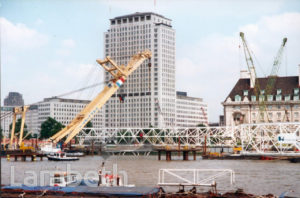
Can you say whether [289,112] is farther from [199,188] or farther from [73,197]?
[73,197]

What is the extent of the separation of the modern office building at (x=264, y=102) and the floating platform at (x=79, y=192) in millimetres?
100362

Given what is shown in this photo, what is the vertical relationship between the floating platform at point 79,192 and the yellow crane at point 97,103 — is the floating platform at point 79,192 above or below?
below

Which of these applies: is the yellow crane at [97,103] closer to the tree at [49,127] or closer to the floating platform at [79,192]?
the tree at [49,127]

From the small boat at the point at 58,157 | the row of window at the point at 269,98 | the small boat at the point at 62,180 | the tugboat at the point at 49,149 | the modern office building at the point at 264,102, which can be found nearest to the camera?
the small boat at the point at 62,180

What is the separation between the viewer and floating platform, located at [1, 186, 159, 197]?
27.0 m

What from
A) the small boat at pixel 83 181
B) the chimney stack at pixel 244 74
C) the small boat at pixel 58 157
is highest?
the chimney stack at pixel 244 74

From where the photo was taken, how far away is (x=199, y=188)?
36.8 meters

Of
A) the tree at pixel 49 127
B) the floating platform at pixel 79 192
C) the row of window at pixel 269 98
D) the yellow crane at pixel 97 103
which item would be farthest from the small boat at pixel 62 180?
the tree at pixel 49 127

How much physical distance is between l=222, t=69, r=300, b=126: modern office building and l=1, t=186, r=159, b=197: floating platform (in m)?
100

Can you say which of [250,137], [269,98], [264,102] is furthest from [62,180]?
[269,98]

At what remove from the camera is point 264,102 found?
12656 centimetres

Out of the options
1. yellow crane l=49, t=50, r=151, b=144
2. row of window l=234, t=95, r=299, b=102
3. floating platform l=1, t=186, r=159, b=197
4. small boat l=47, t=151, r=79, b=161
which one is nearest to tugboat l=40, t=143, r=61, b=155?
yellow crane l=49, t=50, r=151, b=144

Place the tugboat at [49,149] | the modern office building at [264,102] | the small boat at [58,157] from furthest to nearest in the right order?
the modern office building at [264,102]
the tugboat at [49,149]
the small boat at [58,157]

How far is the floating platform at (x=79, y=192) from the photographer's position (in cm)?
2702
